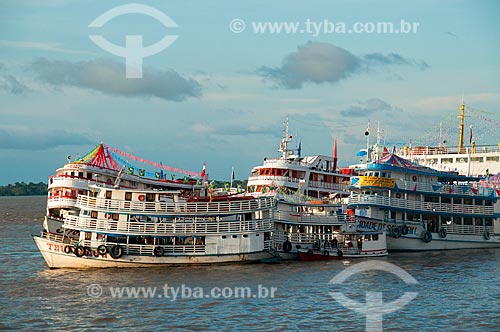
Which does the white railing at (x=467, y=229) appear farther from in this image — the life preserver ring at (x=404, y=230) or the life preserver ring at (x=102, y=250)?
the life preserver ring at (x=102, y=250)

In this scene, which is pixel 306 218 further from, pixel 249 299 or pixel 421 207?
pixel 249 299

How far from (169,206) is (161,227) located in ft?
4.20

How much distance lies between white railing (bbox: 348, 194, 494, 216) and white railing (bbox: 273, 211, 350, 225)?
5.31 metres

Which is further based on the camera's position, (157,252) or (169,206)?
(169,206)

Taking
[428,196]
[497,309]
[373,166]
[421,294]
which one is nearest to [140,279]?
[421,294]

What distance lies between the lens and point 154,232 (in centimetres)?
3919

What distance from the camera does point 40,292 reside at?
32.4 metres

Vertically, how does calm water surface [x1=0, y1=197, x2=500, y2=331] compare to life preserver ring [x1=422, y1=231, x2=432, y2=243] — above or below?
below

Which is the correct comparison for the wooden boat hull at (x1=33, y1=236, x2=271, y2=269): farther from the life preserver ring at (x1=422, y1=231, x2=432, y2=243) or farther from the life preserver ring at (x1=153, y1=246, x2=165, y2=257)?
the life preserver ring at (x1=422, y1=231, x2=432, y2=243)

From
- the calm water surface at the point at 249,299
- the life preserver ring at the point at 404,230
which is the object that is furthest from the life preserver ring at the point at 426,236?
the calm water surface at the point at 249,299

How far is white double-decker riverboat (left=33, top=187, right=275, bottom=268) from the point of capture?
1529 inches

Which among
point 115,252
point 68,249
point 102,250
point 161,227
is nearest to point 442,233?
point 161,227

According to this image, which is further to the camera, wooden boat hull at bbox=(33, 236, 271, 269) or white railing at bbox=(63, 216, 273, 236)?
white railing at bbox=(63, 216, 273, 236)

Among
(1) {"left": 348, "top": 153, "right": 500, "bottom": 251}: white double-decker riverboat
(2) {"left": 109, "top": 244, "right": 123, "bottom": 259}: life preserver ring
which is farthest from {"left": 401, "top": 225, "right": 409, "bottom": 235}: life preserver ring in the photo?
(2) {"left": 109, "top": 244, "right": 123, "bottom": 259}: life preserver ring
